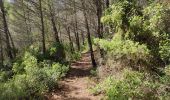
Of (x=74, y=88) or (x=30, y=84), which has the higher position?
(x=30, y=84)

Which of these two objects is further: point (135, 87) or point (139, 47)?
point (139, 47)

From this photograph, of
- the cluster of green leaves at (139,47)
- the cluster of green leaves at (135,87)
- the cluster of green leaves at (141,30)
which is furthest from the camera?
the cluster of green leaves at (141,30)

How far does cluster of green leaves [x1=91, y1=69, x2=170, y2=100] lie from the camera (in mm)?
10273

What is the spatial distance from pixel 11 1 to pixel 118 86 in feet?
88.1

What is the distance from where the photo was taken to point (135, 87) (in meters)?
10.6

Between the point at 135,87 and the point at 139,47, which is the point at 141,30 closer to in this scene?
the point at 139,47

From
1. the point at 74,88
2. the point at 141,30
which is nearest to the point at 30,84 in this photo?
the point at 74,88

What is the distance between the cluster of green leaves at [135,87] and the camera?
10273 mm

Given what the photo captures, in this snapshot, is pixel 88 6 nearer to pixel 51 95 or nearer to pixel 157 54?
pixel 51 95

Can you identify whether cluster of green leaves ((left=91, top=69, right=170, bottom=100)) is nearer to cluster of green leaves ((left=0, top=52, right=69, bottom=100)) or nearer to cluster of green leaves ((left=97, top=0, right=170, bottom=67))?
cluster of green leaves ((left=97, top=0, right=170, bottom=67))

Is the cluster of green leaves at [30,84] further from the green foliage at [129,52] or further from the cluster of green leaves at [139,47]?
the green foliage at [129,52]

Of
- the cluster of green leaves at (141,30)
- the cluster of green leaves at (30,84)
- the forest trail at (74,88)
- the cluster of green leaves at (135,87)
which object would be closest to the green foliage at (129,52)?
the cluster of green leaves at (141,30)

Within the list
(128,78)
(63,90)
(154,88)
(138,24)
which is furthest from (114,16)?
(63,90)

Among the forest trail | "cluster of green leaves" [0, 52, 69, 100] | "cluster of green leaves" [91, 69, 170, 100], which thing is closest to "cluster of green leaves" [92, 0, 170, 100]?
"cluster of green leaves" [91, 69, 170, 100]
